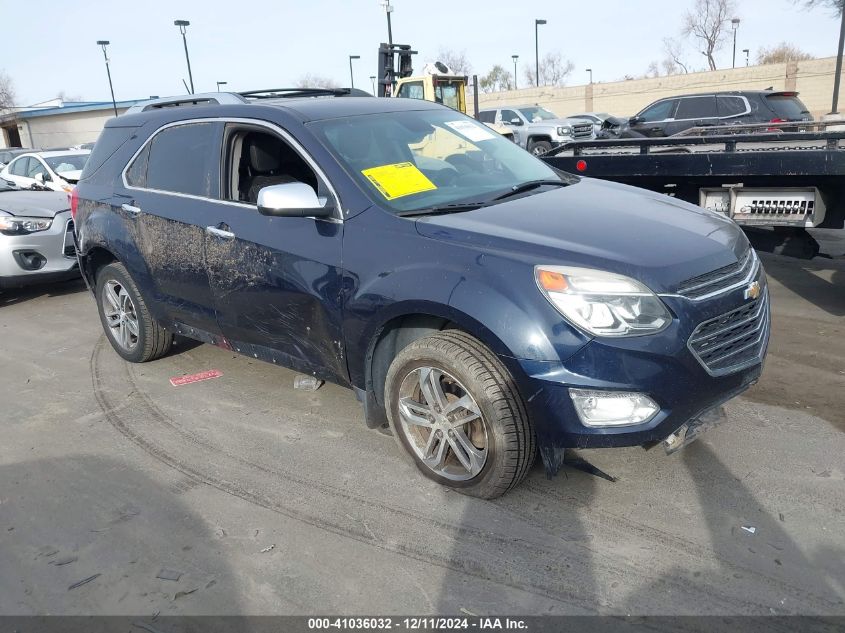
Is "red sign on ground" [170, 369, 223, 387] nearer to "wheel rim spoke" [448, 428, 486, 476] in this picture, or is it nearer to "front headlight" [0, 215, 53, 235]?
"wheel rim spoke" [448, 428, 486, 476]

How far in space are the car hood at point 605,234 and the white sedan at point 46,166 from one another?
10.7m

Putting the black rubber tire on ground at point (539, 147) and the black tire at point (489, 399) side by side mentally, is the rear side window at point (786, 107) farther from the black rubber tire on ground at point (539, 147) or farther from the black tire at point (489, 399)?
the black tire at point (489, 399)

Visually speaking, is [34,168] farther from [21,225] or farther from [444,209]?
[444,209]

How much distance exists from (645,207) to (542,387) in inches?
53.2

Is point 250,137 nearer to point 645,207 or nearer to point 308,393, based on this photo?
point 308,393

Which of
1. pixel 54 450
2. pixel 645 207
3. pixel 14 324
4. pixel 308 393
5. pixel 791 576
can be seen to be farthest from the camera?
pixel 14 324

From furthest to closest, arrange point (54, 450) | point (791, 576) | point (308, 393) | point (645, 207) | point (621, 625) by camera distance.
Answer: point (308, 393), point (54, 450), point (645, 207), point (791, 576), point (621, 625)

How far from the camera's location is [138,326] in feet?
17.1

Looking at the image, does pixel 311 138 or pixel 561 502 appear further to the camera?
pixel 311 138

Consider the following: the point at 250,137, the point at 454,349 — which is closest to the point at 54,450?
the point at 250,137

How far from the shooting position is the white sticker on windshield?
4.38 meters

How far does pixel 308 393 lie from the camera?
4.74 meters

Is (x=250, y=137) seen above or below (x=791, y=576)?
above

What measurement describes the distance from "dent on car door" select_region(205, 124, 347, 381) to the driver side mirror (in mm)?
97
